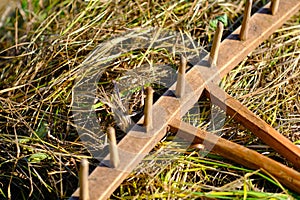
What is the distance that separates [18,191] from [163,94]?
399 millimetres

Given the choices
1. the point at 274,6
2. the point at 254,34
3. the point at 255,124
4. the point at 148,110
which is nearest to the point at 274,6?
the point at 274,6

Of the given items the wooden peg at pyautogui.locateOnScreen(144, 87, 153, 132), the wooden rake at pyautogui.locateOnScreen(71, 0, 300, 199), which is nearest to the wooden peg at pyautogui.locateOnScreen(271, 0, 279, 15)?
the wooden rake at pyautogui.locateOnScreen(71, 0, 300, 199)

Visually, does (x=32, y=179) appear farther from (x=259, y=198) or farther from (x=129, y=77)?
(x=259, y=198)

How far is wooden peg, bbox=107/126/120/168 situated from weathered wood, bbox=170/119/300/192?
17 centimetres

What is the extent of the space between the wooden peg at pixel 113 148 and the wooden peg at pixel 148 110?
0.10m

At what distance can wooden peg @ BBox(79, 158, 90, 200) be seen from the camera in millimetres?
1152

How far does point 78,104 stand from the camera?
147cm

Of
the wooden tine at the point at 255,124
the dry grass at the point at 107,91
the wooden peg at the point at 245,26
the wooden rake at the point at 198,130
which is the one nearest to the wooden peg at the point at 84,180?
the wooden rake at the point at 198,130

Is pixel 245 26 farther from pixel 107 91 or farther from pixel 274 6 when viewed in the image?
pixel 107 91

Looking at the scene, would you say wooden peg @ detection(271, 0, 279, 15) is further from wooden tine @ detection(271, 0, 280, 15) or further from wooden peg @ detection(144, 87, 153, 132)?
wooden peg @ detection(144, 87, 153, 132)

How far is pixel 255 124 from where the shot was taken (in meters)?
1.36

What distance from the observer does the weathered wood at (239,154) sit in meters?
1.29

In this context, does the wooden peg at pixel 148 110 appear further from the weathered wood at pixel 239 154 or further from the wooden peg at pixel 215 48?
the wooden peg at pixel 215 48

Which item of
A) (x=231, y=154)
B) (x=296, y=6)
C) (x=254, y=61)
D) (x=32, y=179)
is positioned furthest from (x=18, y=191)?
(x=296, y=6)
